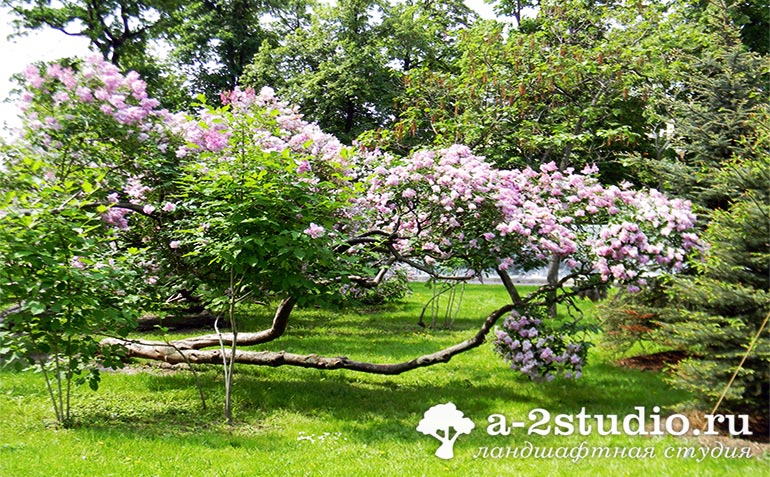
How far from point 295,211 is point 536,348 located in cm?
326

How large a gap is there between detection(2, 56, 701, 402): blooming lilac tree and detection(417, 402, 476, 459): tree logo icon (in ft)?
3.22

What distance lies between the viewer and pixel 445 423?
5590 millimetres

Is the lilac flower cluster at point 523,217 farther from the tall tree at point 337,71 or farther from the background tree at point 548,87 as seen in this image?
the tall tree at point 337,71

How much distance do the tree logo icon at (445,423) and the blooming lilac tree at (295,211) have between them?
981 millimetres

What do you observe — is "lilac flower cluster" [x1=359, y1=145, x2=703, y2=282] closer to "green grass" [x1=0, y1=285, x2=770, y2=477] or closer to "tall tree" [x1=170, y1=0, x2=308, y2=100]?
"green grass" [x1=0, y1=285, x2=770, y2=477]

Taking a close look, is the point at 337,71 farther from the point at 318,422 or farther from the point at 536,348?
the point at 318,422

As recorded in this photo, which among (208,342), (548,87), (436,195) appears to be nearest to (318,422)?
(208,342)

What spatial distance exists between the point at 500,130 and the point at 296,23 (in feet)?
55.2

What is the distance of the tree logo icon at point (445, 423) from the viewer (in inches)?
212

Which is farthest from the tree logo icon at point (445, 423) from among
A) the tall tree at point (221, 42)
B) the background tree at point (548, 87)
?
the tall tree at point (221, 42)

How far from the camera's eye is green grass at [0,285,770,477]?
4238 millimetres

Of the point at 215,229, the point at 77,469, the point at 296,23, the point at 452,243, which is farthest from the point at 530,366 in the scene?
the point at 296,23

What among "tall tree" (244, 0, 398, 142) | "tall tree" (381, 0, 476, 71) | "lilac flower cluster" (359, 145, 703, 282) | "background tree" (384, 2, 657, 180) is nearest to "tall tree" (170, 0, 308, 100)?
"tall tree" (244, 0, 398, 142)

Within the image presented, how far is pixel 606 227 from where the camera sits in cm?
596
